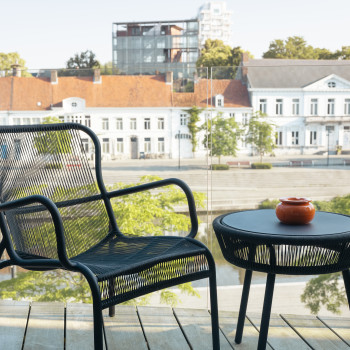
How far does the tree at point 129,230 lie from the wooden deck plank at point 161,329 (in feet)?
3.49

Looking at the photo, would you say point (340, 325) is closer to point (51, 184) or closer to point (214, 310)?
point (214, 310)

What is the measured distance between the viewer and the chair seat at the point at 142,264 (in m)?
1.57

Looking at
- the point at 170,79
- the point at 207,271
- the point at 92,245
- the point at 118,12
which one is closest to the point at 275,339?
the point at 207,271

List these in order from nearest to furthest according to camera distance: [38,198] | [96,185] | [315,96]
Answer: [38,198] → [96,185] → [315,96]

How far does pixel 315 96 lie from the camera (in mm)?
3004

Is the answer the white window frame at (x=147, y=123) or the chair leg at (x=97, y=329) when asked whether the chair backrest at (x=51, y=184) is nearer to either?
the chair leg at (x=97, y=329)

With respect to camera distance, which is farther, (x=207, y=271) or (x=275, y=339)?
(x=275, y=339)

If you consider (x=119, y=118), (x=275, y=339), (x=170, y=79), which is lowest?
(x=275, y=339)

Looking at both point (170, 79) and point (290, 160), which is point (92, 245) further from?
point (170, 79)

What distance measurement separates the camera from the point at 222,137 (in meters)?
3.00

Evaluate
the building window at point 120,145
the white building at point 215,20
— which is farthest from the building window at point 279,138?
the white building at point 215,20

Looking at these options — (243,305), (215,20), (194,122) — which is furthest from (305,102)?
(215,20)

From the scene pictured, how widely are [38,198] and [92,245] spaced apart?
0.62 meters

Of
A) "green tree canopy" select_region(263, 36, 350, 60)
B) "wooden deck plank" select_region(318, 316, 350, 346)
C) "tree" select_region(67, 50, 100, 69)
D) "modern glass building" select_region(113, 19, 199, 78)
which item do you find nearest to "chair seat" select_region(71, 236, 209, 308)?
"wooden deck plank" select_region(318, 316, 350, 346)
